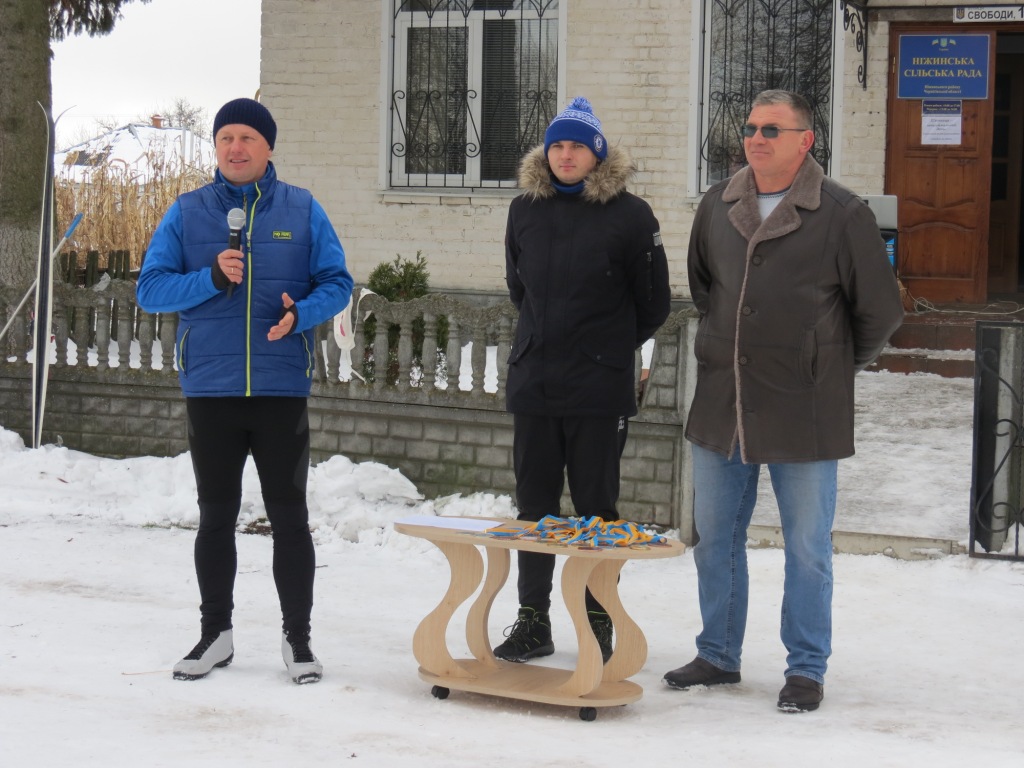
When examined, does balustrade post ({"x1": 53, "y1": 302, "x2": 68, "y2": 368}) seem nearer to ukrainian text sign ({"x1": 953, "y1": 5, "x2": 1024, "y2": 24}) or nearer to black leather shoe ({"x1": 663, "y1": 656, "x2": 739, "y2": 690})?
black leather shoe ({"x1": 663, "y1": 656, "x2": 739, "y2": 690})

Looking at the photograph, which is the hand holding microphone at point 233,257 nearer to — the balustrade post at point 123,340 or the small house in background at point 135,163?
the balustrade post at point 123,340

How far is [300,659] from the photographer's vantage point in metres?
4.54

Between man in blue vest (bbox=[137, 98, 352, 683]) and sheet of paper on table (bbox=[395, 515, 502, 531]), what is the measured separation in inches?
14.7

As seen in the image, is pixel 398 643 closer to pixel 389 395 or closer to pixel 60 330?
pixel 389 395

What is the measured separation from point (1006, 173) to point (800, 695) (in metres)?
12.2

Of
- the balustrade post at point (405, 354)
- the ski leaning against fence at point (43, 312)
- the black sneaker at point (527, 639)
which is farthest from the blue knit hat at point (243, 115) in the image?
the ski leaning against fence at point (43, 312)

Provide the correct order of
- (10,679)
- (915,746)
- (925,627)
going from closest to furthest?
(915,746) → (10,679) → (925,627)

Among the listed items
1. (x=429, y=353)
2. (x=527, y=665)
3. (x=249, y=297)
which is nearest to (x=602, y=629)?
(x=527, y=665)

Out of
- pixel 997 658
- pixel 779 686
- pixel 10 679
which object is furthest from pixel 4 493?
pixel 997 658

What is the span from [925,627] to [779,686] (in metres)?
1.11

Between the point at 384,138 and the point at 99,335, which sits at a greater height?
the point at 384,138

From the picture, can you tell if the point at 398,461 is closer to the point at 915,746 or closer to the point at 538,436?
the point at 538,436

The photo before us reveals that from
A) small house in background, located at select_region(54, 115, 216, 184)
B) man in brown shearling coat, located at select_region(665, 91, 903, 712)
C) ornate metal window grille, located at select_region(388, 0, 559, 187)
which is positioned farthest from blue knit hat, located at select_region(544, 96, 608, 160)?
small house in background, located at select_region(54, 115, 216, 184)

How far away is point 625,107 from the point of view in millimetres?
11828
